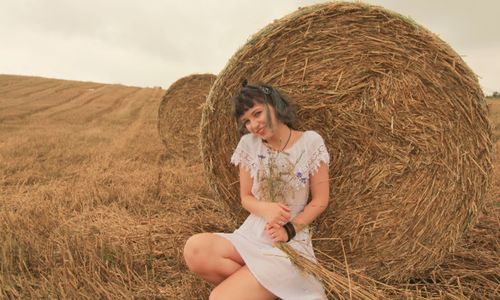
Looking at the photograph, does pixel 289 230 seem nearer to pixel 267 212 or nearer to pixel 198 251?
pixel 267 212

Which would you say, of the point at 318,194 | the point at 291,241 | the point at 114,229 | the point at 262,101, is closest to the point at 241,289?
the point at 291,241

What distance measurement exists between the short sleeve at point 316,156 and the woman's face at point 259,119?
0.28 m

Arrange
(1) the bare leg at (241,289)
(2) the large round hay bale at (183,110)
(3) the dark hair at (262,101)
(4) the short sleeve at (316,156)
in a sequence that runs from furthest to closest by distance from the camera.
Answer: (2) the large round hay bale at (183,110) → (4) the short sleeve at (316,156) → (3) the dark hair at (262,101) → (1) the bare leg at (241,289)

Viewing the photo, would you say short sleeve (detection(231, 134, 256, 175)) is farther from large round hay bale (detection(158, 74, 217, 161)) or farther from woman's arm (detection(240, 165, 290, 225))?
large round hay bale (detection(158, 74, 217, 161))

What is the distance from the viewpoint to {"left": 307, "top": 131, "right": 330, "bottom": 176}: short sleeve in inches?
109

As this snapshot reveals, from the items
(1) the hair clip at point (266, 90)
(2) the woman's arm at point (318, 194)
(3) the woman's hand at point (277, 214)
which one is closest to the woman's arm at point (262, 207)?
(3) the woman's hand at point (277, 214)

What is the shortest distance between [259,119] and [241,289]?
0.93 metres

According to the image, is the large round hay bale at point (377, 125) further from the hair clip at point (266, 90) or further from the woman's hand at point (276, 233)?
the woman's hand at point (276, 233)

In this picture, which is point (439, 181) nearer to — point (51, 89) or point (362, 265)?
point (362, 265)

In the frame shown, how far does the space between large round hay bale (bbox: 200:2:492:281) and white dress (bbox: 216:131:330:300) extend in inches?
15.7

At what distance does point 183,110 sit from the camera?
8453 millimetres

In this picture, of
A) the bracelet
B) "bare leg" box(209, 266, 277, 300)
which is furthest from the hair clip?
"bare leg" box(209, 266, 277, 300)

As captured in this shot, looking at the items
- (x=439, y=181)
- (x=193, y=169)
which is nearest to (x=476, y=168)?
(x=439, y=181)

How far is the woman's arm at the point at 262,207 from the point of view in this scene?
7.97 ft
